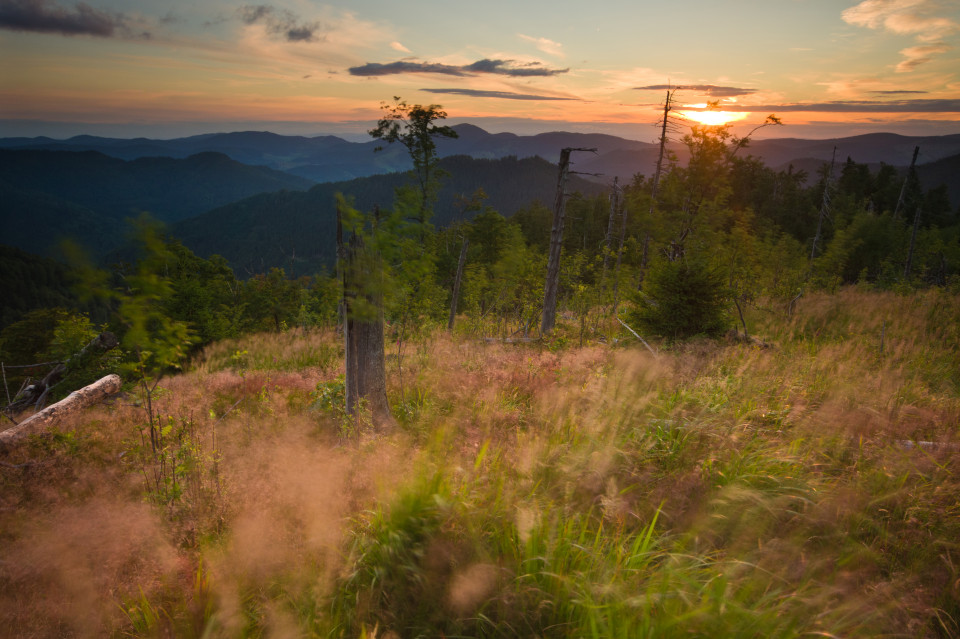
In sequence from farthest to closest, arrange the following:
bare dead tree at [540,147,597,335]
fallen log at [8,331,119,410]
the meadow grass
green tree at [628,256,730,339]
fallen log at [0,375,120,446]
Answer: bare dead tree at [540,147,597,335], fallen log at [8,331,119,410], green tree at [628,256,730,339], fallen log at [0,375,120,446], the meadow grass

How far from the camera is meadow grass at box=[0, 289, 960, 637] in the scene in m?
2.17

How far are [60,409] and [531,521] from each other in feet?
26.8

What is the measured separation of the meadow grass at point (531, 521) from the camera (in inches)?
85.5

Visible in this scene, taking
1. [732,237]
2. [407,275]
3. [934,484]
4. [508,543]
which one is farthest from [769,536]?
[732,237]

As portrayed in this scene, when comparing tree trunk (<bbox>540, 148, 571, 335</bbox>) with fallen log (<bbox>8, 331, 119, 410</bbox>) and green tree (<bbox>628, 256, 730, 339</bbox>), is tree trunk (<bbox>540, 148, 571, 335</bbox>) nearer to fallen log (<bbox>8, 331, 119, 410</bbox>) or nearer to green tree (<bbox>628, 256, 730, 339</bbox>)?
green tree (<bbox>628, 256, 730, 339</bbox>)

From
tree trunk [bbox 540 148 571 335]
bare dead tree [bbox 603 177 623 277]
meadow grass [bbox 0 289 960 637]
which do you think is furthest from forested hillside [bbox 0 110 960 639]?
Answer: bare dead tree [bbox 603 177 623 277]

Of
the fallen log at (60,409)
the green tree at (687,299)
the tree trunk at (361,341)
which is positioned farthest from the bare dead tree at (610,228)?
the fallen log at (60,409)

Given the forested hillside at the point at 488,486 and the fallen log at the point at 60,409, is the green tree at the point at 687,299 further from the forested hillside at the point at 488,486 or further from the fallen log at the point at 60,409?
the fallen log at the point at 60,409

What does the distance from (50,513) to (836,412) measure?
7853mm

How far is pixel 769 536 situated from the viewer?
279 cm

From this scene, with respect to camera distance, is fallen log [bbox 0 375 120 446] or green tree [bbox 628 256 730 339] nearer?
fallen log [bbox 0 375 120 446]

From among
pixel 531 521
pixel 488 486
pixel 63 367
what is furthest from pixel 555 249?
pixel 63 367

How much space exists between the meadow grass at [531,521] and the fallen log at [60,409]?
0.56m

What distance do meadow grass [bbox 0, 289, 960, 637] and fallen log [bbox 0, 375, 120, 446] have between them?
56 cm
